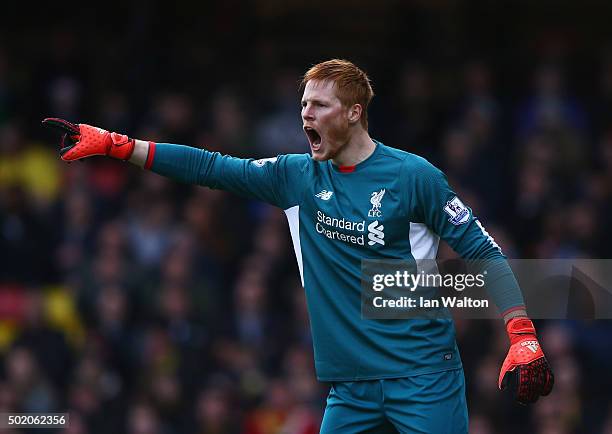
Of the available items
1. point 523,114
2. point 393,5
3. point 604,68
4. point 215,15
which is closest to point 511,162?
point 523,114

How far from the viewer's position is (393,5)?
12.3 m

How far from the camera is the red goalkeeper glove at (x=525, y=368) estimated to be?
503cm

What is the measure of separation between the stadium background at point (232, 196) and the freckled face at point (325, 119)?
3.97 meters

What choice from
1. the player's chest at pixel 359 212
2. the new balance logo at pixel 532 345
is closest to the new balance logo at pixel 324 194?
the player's chest at pixel 359 212

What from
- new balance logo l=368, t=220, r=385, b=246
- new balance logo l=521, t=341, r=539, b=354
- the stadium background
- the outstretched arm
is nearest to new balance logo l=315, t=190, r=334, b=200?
the outstretched arm

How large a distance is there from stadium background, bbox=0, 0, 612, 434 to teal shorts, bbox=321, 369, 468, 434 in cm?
367

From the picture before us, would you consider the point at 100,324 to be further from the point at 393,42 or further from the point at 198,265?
the point at 393,42

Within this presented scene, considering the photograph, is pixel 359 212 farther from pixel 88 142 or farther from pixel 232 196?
pixel 232 196

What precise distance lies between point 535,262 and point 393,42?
11.3ft

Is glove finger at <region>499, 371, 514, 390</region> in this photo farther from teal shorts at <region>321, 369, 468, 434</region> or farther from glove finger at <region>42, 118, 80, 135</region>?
glove finger at <region>42, 118, 80, 135</region>

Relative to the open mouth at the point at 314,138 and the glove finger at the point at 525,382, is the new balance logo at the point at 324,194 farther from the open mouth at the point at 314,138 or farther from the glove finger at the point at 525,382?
the glove finger at the point at 525,382

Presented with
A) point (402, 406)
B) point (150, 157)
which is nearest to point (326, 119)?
point (150, 157)

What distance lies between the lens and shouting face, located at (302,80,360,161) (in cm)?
535

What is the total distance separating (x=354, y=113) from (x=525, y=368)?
1.29m
